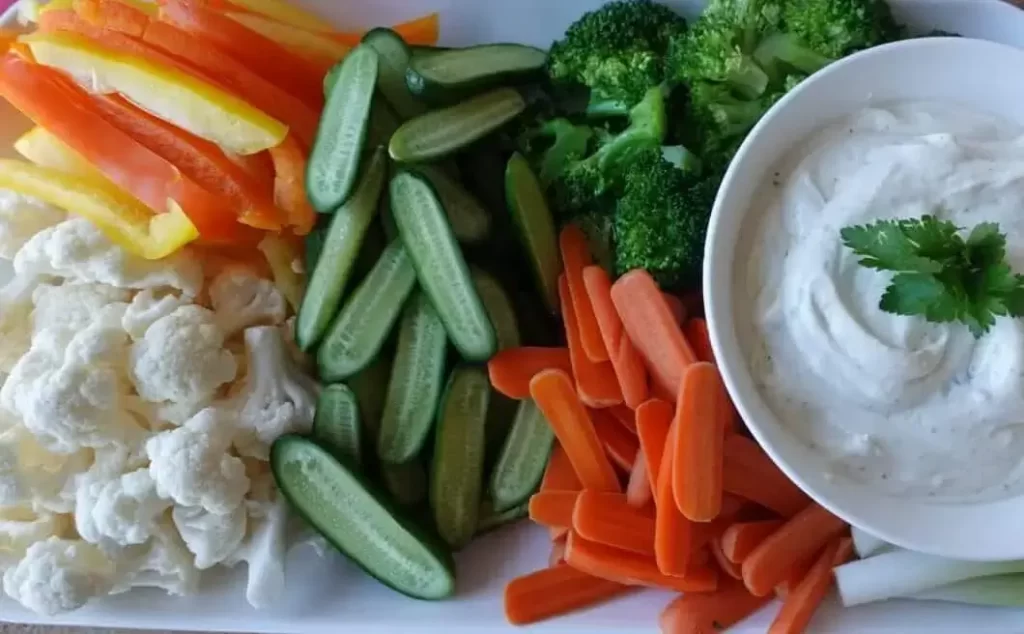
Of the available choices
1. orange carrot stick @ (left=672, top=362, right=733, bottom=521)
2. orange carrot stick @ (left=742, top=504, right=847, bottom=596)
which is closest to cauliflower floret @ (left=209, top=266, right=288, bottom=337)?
orange carrot stick @ (left=672, top=362, right=733, bottom=521)

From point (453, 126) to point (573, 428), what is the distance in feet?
1.42

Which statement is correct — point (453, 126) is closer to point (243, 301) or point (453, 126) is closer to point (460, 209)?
point (460, 209)

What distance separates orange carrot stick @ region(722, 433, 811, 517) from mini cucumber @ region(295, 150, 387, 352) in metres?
0.54

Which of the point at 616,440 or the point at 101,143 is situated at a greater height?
the point at 101,143

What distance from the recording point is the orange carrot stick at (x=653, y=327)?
1.39 metres

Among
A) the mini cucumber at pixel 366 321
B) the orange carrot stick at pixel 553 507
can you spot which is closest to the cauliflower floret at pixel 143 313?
the mini cucumber at pixel 366 321

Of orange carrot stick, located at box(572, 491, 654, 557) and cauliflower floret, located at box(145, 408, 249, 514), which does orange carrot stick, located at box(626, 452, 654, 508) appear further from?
cauliflower floret, located at box(145, 408, 249, 514)

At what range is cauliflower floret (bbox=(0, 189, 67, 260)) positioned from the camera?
1.52m

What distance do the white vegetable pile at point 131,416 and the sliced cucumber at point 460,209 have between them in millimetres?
264

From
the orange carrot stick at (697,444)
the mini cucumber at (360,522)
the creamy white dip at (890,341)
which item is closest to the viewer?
the creamy white dip at (890,341)

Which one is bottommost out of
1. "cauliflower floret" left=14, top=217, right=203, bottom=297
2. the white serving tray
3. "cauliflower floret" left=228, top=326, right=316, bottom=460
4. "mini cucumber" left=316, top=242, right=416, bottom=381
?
the white serving tray

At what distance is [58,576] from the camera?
1.39 m

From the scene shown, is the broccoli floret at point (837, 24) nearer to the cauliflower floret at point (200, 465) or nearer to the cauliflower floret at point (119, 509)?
the cauliflower floret at point (200, 465)

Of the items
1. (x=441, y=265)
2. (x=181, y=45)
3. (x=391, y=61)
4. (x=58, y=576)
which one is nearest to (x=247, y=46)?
(x=181, y=45)
